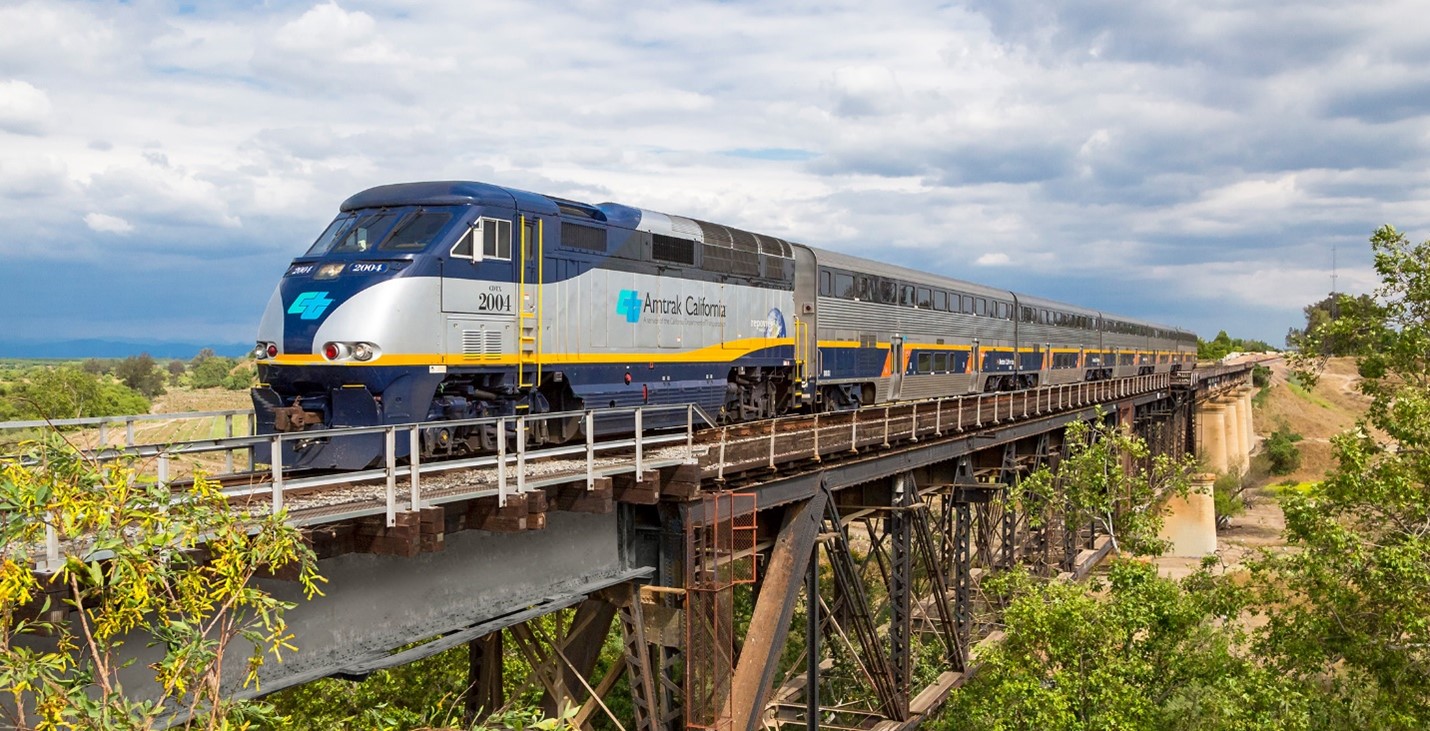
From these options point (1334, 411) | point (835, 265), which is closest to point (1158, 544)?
point (835, 265)

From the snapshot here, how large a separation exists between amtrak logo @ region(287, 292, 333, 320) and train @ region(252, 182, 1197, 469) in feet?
0.08

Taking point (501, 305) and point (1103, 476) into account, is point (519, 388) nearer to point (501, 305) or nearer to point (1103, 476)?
point (501, 305)

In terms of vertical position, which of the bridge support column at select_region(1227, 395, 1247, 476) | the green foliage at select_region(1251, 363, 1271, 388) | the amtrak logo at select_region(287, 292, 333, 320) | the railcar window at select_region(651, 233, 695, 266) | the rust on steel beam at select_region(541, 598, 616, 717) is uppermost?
the railcar window at select_region(651, 233, 695, 266)

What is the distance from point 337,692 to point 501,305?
487 inches

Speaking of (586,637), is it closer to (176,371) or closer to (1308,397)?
(176,371)

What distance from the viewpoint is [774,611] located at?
51.5ft

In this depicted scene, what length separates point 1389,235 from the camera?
22.3 meters

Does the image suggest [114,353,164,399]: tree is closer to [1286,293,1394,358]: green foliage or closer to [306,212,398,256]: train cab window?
[306,212,398,256]: train cab window

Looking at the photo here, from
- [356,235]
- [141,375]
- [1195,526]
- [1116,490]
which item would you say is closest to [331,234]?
[356,235]

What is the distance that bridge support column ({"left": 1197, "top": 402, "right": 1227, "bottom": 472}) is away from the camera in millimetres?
83000

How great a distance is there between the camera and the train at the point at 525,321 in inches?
521

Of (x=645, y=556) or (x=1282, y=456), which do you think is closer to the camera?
(x=645, y=556)

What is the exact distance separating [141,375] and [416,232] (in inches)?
3500

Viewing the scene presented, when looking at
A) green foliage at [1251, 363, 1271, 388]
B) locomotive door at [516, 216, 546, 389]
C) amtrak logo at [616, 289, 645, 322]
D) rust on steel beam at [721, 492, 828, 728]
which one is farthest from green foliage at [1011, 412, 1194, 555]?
green foliage at [1251, 363, 1271, 388]
